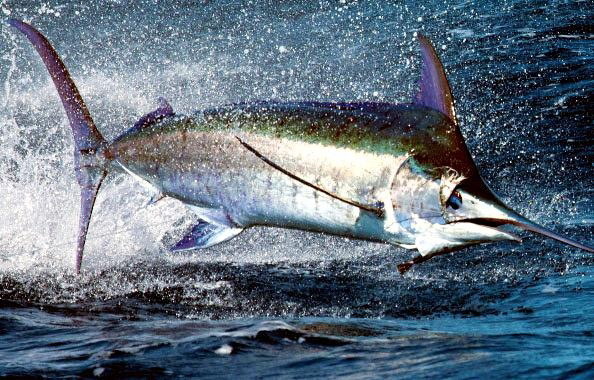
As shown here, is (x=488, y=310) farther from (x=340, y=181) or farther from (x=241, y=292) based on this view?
(x=340, y=181)

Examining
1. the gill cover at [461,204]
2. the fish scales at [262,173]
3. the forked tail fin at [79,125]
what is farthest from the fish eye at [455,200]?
the forked tail fin at [79,125]

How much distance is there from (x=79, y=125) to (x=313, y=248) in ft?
8.96

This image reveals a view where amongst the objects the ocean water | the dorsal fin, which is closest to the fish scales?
the dorsal fin

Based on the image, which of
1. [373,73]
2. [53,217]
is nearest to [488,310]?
[53,217]

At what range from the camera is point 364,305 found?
189 inches

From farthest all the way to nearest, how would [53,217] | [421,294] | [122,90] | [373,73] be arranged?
[122,90] → [373,73] → [53,217] → [421,294]

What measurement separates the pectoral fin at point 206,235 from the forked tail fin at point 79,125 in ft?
1.65

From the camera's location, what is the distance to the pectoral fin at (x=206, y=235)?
330 centimetres

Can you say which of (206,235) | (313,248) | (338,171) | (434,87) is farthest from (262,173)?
(313,248)

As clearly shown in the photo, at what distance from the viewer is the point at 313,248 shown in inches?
247

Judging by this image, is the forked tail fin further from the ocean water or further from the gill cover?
the gill cover

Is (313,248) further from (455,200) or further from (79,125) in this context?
(455,200)

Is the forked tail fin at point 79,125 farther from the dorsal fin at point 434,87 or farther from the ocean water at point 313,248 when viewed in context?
the dorsal fin at point 434,87

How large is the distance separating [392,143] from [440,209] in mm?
252
